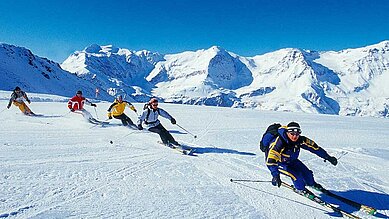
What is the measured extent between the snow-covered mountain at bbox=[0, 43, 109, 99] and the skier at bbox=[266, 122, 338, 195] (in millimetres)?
119965

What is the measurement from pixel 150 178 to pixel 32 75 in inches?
5532

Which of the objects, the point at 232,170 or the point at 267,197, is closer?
the point at 267,197

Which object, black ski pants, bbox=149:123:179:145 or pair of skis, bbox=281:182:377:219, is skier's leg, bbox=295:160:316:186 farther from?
black ski pants, bbox=149:123:179:145

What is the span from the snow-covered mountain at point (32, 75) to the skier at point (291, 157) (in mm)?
119965

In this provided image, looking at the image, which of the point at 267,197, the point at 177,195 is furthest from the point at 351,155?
the point at 177,195

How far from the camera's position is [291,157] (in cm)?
704

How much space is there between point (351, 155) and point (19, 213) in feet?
33.6

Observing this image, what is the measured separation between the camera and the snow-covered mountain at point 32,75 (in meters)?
118

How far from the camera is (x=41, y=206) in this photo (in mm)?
5492

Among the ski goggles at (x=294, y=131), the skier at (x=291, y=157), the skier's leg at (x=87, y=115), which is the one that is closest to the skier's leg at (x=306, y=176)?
the skier at (x=291, y=157)

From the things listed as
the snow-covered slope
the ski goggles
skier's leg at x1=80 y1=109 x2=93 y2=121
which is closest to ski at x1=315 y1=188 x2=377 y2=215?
the snow-covered slope

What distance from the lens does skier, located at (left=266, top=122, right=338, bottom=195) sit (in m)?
6.65

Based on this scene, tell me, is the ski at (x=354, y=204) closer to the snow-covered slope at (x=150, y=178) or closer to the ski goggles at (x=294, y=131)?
the snow-covered slope at (x=150, y=178)

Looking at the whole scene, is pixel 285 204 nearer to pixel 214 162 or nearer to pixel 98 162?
pixel 214 162
